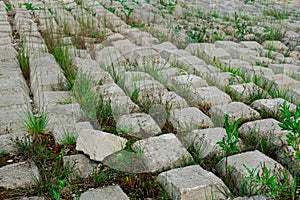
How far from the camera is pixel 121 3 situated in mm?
7676

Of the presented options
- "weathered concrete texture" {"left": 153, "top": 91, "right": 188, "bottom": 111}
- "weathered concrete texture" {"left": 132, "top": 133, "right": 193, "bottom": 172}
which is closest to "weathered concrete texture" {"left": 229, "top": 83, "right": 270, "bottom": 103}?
"weathered concrete texture" {"left": 153, "top": 91, "right": 188, "bottom": 111}

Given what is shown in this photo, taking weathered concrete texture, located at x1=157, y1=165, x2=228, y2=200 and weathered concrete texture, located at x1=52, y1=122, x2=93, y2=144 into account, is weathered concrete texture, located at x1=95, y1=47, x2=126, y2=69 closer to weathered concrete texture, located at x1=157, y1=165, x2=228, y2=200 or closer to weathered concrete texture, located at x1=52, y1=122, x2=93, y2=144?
weathered concrete texture, located at x1=52, y1=122, x2=93, y2=144

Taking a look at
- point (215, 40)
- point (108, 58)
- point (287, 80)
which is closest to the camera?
point (287, 80)

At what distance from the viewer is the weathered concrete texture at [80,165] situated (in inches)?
103

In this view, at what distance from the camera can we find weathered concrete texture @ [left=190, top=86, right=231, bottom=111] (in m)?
3.56

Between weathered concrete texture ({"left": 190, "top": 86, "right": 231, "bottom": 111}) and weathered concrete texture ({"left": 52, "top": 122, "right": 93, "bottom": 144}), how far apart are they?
1001 mm

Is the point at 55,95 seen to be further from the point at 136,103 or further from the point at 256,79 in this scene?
the point at 256,79

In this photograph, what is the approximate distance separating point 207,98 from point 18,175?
173 centimetres

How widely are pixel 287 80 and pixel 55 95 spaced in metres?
2.24

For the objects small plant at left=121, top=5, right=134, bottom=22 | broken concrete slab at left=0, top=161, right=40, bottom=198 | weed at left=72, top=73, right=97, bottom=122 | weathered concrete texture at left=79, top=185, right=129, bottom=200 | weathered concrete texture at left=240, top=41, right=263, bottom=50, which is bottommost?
weathered concrete texture at left=79, top=185, right=129, bottom=200

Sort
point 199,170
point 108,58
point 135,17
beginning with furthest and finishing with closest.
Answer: point 135,17, point 108,58, point 199,170

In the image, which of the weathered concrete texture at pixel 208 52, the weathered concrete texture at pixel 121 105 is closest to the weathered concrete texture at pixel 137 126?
the weathered concrete texture at pixel 121 105

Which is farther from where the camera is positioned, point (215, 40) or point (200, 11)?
point (200, 11)

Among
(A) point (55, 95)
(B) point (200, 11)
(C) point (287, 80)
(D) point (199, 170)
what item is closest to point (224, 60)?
(C) point (287, 80)
